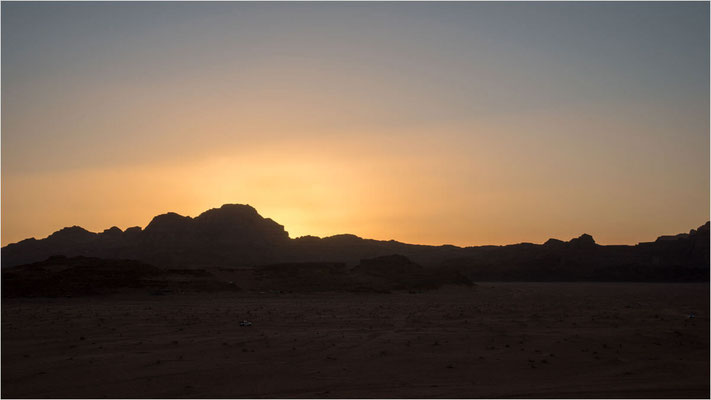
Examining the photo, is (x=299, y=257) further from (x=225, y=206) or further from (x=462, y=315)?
(x=462, y=315)

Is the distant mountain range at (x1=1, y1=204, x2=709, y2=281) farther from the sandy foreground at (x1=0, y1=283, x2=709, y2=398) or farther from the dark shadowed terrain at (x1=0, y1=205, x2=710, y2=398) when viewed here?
the sandy foreground at (x1=0, y1=283, x2=709, y2=398)

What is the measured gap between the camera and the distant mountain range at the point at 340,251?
112m

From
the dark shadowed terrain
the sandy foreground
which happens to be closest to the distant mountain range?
the dark shadowed terrain

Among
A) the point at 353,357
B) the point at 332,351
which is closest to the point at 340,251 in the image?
the point at 332,351

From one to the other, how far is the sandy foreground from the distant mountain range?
282 ft

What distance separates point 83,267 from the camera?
5256 centimetres

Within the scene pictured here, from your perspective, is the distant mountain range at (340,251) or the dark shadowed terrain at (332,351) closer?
the dark shadowed terrain at (332,351)

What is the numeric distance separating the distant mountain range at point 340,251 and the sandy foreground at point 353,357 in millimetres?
85815

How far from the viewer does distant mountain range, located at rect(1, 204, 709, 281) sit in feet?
367

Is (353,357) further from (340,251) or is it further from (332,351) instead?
(340,251)

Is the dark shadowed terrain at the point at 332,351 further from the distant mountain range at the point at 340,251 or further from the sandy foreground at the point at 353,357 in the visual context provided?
the distant mountain range at the point at 340,251

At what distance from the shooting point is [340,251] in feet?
392

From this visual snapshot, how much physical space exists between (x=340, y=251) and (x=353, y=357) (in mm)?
104147

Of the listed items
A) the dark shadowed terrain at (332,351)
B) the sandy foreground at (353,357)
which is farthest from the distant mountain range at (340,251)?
the sandy foreground at (353,357)
